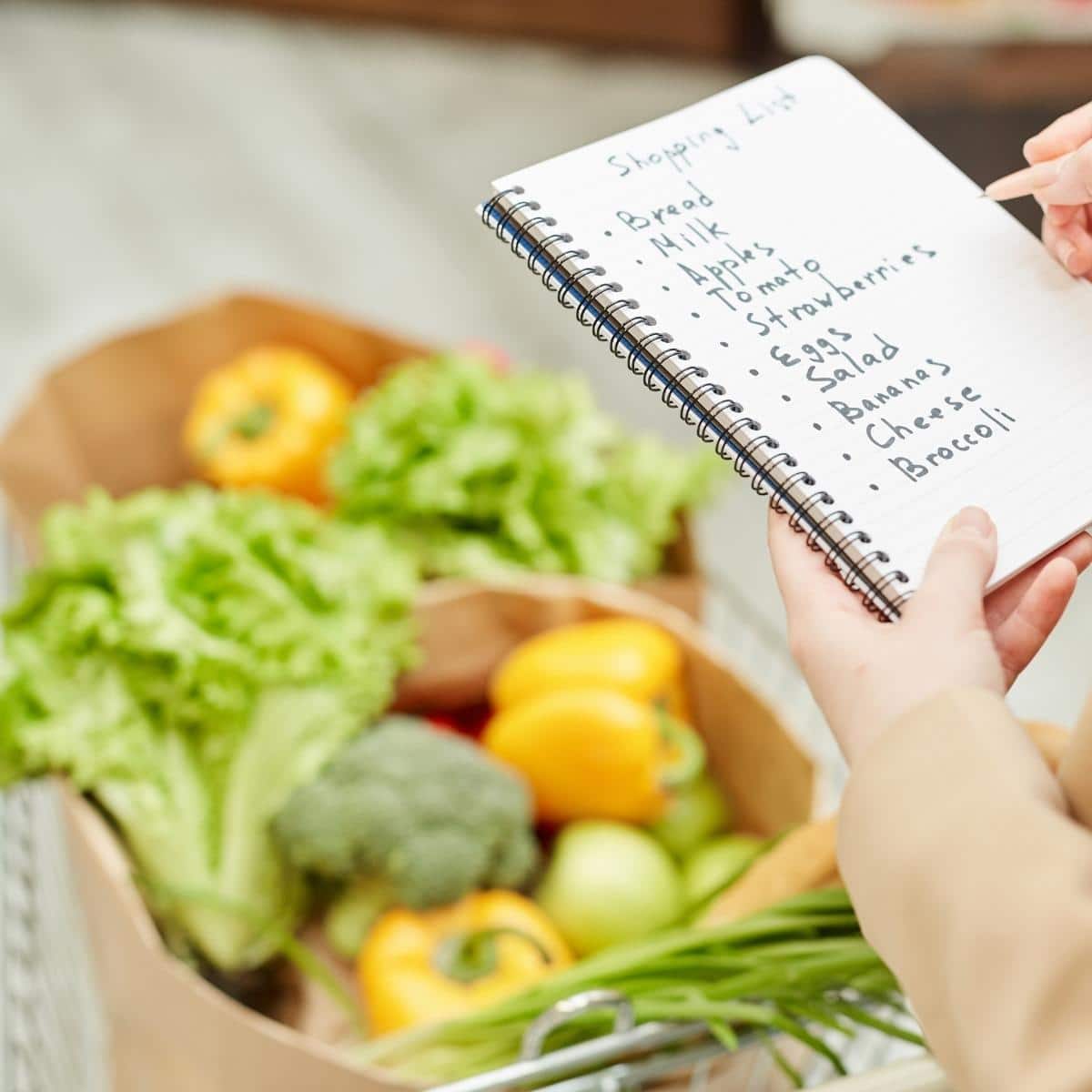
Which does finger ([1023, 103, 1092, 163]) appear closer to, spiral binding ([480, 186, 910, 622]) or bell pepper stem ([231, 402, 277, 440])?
spiral binding ([480, 186, 910, 622])

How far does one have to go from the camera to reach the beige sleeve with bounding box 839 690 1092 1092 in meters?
0.41

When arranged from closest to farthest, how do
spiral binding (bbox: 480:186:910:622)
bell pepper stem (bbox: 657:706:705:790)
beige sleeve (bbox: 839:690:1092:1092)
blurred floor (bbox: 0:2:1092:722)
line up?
beige sleeve (bbox: 839:690:1092:1092) < spiral binding (bbox: 480:186:910:622) < bell pepper stem (bbox: 657:706:705:790) < blurred floor (bbox: 0:2:1092:722)

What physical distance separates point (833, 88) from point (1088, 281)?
0.14 m

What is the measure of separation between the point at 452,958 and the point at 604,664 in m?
0.23

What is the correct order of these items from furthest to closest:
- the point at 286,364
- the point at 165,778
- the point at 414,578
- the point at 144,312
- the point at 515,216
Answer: the point at 144,312 < the point at 286,364 < the point at 414,578 < the point at 165,778 < the point at 515,216

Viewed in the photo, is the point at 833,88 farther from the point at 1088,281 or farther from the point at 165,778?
the point at 165,778

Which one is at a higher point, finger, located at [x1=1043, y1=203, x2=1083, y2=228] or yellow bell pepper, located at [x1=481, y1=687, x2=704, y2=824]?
finger, located at [x1=1043, y1=203, x2=1083, y2=228]

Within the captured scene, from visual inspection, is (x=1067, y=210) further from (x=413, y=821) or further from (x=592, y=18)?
(x=592, y=18)

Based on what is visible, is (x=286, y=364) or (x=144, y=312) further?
(x=144, y=312)

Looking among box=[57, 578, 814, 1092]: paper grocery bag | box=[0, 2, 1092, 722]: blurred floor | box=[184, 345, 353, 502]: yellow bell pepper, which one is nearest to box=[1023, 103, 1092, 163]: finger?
box=[57, 578, 814, 1092]: paper grocery bag

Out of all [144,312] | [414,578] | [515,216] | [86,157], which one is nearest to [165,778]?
[414,578]

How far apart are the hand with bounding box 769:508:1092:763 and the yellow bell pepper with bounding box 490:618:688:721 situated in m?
0.48

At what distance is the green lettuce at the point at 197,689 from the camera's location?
94 cm

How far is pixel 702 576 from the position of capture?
1.19m
